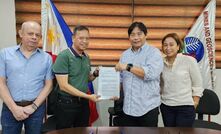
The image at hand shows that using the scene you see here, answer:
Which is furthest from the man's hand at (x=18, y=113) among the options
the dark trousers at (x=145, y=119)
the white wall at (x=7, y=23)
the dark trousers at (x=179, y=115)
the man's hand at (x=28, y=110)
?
the white wall at (x=7, y=23)

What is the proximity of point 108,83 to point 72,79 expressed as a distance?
326 millimetres

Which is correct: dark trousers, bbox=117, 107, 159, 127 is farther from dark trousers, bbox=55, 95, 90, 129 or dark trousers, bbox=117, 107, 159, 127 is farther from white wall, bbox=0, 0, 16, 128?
white wall, bbox=0, 0, 16, 128

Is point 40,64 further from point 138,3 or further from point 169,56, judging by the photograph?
point 138,3

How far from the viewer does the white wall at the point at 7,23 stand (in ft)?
10.9

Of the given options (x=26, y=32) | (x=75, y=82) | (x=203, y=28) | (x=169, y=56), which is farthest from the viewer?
(x=203, y=28)

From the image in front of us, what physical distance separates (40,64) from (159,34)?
2.01 meters

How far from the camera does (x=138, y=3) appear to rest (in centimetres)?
365

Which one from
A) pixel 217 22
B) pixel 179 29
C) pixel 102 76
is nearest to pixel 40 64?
pixel 102 76

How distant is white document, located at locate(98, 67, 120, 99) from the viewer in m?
2.37

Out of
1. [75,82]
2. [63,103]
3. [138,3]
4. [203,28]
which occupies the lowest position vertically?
[63,103]

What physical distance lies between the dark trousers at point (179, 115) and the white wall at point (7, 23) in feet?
7.03

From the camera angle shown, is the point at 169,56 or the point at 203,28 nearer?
the point at 169,56

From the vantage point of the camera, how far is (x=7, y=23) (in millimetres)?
3367

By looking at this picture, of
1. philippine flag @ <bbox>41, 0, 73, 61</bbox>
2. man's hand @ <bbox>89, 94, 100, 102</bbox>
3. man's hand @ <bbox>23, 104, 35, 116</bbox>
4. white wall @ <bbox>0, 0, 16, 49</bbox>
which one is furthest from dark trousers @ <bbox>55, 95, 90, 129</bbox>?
white wall @ <bbox>0, 0, 16, 49</bbox>
